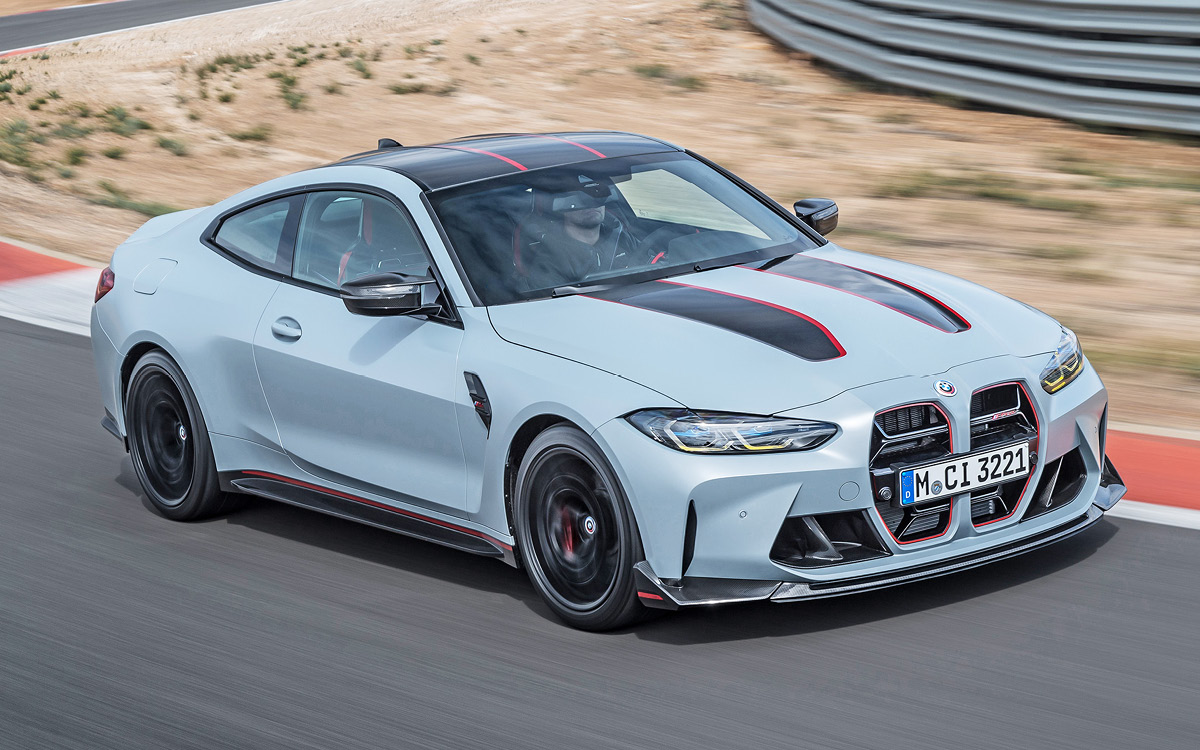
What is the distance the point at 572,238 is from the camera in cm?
525

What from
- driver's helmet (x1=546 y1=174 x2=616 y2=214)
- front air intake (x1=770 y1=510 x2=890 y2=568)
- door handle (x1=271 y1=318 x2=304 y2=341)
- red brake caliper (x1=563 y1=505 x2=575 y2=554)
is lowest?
red brake caliper (x1=563 y1=505 x2=575 y2=554)

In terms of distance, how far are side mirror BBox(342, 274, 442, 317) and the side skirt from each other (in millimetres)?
703

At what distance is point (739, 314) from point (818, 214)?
4.65ft

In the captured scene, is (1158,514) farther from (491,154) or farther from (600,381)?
(491,154)

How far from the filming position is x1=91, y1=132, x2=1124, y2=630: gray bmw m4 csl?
4242mm

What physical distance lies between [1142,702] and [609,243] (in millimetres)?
2362

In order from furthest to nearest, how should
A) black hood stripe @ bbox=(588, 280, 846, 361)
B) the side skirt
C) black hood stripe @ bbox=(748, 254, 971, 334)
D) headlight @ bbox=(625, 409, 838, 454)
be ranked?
1. the side skirt
2. black hood stripe @ bbox=(748, 254, 971, 334)
3. black hood stripe @ bbox=(588, 280, 846, 361)
4. headlight @ bbox=(625, 409, 838, 454)

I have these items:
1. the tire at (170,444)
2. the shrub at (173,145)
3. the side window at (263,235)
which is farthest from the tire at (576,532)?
the shrub at (173,145)

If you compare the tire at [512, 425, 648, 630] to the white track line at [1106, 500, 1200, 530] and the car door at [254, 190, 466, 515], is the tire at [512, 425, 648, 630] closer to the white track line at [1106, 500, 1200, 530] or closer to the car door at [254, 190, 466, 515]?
the car door at [254, 190, 466, 515]

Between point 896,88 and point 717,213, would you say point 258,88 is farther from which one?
point 717,213

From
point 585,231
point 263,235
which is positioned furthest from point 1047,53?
point 263,235

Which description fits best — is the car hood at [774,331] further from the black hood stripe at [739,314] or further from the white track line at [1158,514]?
the white track line at [1158,514]

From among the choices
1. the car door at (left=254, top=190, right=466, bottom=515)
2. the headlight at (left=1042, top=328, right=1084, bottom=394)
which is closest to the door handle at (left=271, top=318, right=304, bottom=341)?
the car door at (left=254, top=190, right=466, bottom=515)

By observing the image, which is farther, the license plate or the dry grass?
the dry grass
